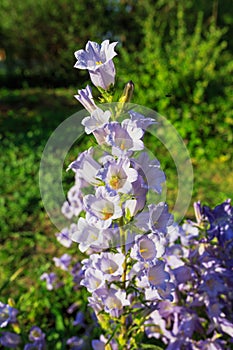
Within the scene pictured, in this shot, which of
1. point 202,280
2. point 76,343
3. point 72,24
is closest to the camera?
point 202,280

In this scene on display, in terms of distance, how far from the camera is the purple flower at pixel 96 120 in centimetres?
113

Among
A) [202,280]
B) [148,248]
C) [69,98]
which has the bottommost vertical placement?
[69,98]

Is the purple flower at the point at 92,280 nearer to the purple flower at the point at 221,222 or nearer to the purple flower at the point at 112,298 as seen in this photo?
the purple flower at the point at 112,298

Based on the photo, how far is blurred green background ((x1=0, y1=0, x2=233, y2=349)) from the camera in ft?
11.1

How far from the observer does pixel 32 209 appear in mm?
4094

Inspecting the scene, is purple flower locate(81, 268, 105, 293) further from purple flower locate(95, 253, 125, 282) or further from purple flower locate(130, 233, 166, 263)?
purple flower locate(130, 233, 166, 263)

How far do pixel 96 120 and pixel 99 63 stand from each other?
0.57 feet

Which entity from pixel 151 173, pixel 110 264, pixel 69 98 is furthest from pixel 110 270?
pixel 69 98

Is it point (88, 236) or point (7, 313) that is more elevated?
point (88, 236)

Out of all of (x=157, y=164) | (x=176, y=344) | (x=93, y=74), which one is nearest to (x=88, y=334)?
(x=176, y=344)

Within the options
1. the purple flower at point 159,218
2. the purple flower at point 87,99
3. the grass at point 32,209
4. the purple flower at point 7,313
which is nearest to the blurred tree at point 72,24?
the grass at point 32,209

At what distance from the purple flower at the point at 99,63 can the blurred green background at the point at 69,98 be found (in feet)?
1.32

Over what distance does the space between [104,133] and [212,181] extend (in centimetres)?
377

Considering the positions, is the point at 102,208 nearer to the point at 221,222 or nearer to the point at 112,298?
the point at 112,298
